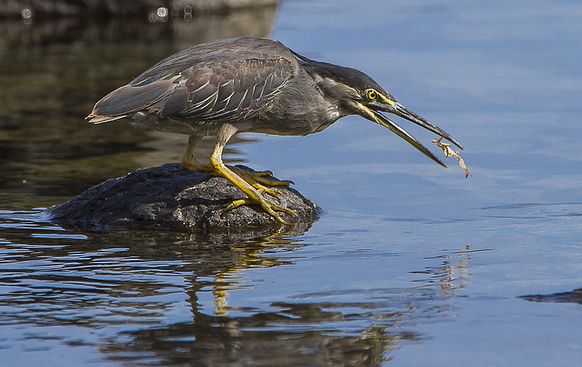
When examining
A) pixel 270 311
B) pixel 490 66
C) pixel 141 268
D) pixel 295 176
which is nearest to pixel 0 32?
pixel 490 66

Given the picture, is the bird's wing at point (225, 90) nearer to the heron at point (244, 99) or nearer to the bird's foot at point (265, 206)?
the heron at point (244, 99)

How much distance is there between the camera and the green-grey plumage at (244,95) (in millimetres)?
9156

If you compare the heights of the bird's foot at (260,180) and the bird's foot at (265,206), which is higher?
the bird's foot at (260,180)

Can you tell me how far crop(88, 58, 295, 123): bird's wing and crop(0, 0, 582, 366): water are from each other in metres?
0.85

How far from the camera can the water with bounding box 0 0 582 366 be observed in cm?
685

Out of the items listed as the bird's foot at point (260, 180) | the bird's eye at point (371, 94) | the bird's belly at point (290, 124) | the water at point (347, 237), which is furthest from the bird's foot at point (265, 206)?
the bird's eye at point (371, 94)

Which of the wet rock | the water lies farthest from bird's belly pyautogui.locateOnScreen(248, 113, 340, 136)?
the water

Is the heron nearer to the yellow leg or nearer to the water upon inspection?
the yellow leg

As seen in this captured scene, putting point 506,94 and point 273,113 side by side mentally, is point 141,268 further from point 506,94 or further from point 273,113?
point 506,94

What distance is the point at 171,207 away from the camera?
30.9 feet

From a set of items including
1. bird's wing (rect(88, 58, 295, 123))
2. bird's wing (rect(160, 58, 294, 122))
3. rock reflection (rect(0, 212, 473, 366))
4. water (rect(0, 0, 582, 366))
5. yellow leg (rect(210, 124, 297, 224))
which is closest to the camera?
rock reflection (rect(0, 212, 473, 366))

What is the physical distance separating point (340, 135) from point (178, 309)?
17.7ft

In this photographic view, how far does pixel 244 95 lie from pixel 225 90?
13cm

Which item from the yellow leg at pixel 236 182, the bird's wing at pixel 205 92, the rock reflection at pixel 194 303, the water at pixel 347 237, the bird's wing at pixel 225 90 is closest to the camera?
the rock reflection at pixel 194 303
